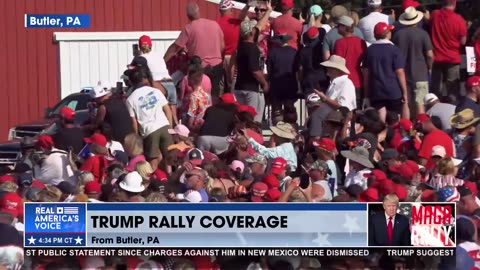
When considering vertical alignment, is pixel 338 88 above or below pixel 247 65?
below

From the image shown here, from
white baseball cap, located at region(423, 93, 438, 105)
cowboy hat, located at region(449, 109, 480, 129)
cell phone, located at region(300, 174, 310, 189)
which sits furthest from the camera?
white baseball cap, located at region(423, 93, 438, 105)

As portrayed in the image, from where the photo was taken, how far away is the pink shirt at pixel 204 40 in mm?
20312

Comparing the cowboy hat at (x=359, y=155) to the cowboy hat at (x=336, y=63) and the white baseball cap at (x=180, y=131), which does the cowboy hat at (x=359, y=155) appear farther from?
the white baseball cap at (x=180, y=131)

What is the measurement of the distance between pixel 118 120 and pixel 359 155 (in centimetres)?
329

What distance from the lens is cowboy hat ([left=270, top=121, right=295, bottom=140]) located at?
18234 mm

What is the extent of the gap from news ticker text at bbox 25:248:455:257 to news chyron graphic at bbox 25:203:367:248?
0.05 metres

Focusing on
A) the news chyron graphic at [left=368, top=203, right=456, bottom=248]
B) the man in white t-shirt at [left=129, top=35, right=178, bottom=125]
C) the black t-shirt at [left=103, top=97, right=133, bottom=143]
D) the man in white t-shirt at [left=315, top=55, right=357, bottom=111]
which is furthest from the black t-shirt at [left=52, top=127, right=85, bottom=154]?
the news chyron graphic at [left=368, top=203, right=456, bottom=248]

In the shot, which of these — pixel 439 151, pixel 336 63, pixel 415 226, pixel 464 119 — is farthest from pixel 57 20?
pixel 415 226

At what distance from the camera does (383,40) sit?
64.1 feet

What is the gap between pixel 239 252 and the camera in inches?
567

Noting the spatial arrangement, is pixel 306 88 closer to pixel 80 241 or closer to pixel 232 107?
pixel 232 107

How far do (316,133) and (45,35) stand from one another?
1305 cm

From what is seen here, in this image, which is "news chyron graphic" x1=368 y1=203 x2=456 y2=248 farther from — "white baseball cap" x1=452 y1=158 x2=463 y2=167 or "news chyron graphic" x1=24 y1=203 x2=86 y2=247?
"news chyron graphic" x1=24 y1=203 x2=86 y2=247

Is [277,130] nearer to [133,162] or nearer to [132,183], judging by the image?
[133,162]
